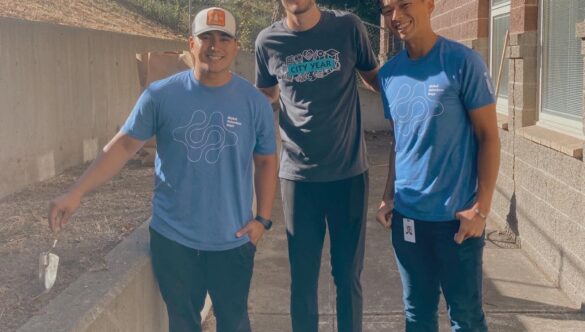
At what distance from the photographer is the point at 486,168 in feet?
9.78

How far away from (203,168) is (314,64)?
817mm

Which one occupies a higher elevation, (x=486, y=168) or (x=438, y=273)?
(x=486, y=168)

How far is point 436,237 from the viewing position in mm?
3096

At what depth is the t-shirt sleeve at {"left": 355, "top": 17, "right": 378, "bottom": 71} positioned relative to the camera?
12.0 ft

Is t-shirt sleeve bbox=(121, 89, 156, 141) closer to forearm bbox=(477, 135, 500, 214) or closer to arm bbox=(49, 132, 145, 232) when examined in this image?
arm bbox=(49, 132, 145, 232)

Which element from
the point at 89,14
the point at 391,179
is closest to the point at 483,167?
the point at 391,179

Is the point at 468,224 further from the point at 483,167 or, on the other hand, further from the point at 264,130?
the point at 264,130

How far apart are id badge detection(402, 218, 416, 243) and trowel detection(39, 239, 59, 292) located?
5.27 feet

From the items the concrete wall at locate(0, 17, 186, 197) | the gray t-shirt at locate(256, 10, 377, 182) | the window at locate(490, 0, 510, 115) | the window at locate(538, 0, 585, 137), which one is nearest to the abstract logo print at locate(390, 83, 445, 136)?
the gray t-shirt at locate(256, 10, 377, 182)

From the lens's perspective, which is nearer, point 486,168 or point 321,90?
point 486,168

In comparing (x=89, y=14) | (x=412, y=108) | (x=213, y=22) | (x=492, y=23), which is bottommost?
(x=412, y=108)

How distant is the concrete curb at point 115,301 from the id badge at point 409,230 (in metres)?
1.27

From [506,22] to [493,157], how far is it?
15.3ft

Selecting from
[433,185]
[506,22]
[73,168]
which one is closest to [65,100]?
[73,168]
